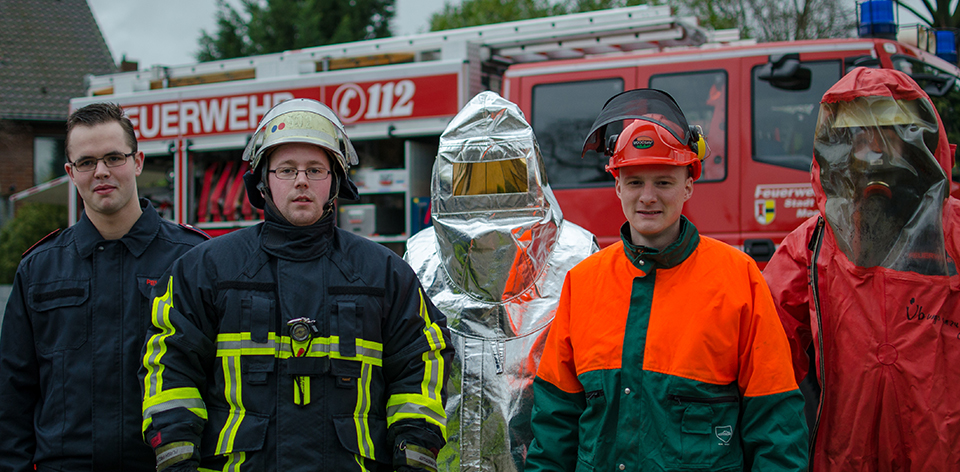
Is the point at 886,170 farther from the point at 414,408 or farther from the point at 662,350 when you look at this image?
the point at 414,408

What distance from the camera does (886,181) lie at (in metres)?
2.57

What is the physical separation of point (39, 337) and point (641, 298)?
6.43ft

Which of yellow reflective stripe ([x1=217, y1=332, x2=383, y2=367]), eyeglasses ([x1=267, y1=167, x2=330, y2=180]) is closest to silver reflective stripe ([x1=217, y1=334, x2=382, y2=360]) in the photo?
yellow reflective stripe ([x1=217, y1=332, x2=383, y2=367])

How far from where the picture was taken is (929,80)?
17.7 ft

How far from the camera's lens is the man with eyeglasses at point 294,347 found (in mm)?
2100

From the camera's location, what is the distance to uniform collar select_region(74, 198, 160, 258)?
263cm

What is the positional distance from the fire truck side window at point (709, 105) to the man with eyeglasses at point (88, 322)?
394 centimetres

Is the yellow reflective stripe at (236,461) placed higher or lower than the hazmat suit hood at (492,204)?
lower

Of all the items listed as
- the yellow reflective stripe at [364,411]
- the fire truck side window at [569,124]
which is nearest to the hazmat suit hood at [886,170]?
the yellow reflective stripe at [364,411]

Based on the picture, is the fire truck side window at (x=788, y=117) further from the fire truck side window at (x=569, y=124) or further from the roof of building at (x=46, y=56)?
the roof of building at (x=46, y=56)

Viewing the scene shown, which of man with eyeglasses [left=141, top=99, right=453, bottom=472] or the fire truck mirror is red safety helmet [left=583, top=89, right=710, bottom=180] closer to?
man with eyeglasses [left=141, top=99, right=453, bottom=472]

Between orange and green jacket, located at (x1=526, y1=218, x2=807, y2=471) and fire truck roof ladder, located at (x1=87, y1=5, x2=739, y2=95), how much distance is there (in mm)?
4184

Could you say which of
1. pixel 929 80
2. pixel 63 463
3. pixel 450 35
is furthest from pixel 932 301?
pixel 450 35

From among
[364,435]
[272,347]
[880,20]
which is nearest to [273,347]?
[272,347]
